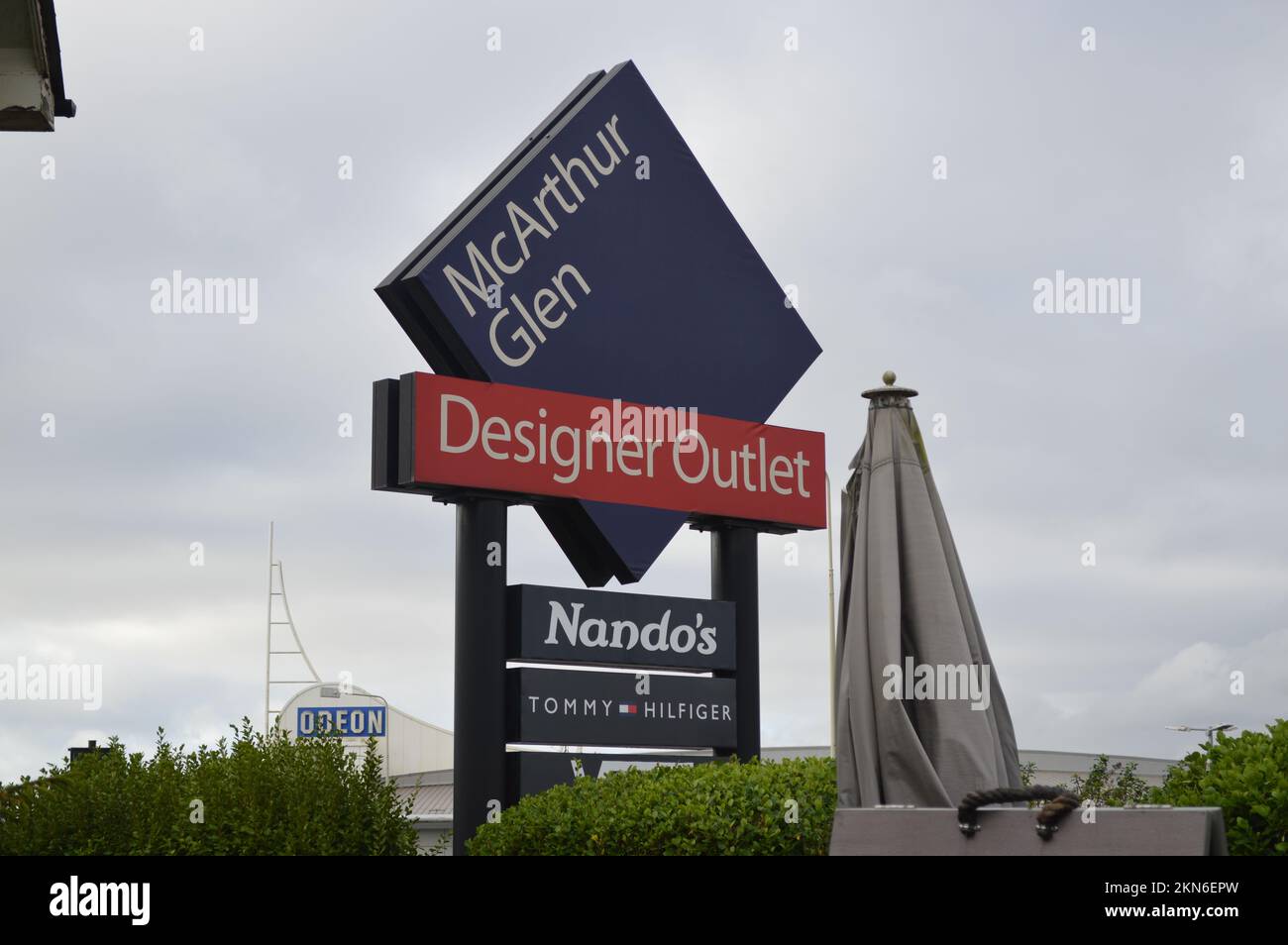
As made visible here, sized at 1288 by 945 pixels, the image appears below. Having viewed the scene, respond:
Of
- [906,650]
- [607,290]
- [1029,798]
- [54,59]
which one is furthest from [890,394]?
[607,290]

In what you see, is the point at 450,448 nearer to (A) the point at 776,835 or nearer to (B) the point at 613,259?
(B) the point at 613,259

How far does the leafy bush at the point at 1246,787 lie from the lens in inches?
275

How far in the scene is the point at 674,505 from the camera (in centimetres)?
1346

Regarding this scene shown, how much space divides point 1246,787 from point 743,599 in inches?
281

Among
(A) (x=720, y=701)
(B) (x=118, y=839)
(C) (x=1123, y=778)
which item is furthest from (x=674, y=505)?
(C) (x=1123, y=778)

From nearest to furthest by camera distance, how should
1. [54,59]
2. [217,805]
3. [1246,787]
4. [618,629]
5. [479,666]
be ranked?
[1246,787] < [54,59] < [217,805] < [479,666] < [618,629]

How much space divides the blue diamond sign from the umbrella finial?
16.6 feet

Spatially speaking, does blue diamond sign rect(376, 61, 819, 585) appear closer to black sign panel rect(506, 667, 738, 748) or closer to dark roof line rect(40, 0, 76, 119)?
black sign panel rect(506, 667, 738, 748)

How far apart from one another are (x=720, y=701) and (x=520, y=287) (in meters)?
4.37

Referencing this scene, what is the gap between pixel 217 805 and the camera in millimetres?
10680
